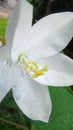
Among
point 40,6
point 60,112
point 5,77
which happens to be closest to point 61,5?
point 40,6

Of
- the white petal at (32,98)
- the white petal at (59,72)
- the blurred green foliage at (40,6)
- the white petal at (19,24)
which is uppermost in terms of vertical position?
the white petal at (19,24)

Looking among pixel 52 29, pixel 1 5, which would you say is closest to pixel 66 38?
pixel 52 29

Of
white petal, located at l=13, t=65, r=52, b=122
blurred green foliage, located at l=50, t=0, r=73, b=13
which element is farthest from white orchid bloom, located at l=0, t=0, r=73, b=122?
blurred green foliage, located at l=50, t=0, r=73, b=13

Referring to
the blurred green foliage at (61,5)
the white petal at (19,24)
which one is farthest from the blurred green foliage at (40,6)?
the white petal at (19,24)

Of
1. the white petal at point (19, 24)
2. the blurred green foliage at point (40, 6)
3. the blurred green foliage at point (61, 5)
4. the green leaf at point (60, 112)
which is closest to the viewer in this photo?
the white petal at point (19, 24)

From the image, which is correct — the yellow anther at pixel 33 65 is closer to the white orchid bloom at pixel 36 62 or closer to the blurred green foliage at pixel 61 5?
the white orchid bloom at pixel 36 62

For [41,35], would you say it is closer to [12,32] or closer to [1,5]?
[12,32]
